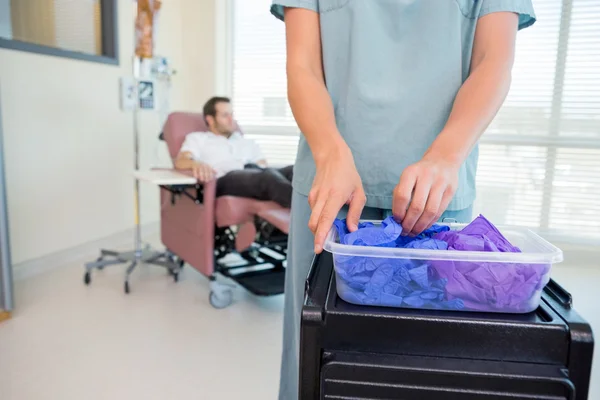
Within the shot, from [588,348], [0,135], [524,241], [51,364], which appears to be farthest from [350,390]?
[0,135]

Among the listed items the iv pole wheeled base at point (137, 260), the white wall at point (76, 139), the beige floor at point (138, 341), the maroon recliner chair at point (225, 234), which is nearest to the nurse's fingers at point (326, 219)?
the beige floor at point (138, 341)

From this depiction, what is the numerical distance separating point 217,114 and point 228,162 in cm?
30

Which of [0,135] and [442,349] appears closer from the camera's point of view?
[442,349]

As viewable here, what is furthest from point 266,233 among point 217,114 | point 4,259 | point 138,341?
point 4,259

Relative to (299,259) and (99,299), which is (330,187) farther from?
(99,299)

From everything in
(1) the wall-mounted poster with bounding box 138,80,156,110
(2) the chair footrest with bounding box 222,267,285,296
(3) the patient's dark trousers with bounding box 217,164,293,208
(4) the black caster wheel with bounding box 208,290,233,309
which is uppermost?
(1) the wall-mounted poster with bounding box 138,80,156,110

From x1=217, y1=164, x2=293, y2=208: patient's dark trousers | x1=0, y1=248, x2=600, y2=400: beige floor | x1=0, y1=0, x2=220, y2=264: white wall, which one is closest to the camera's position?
x1=0, y1=248, x2=600, y2=400: beige floor

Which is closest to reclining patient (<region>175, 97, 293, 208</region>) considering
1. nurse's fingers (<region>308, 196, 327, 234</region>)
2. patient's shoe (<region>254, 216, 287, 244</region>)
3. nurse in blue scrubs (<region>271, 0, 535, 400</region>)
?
patient's shoe (<region>254, 216, 287, 244</region>)

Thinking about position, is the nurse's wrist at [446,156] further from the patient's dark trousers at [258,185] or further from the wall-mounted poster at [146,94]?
the wall-mounted poster at [146,94]

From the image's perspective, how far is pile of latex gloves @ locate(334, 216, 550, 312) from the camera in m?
0.49

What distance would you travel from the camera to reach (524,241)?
25.2 inches

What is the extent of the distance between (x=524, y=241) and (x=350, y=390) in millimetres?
317

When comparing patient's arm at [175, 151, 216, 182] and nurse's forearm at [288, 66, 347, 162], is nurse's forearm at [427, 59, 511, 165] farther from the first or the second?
patient's arm at [175, 151, 216, 182]

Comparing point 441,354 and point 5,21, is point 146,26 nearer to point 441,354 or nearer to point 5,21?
point 5,21
